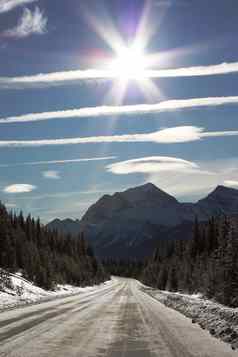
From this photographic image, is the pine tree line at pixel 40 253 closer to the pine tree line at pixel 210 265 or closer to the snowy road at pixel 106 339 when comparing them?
the pine tree line at pixel 210 265

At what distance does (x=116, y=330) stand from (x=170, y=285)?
78.8 m

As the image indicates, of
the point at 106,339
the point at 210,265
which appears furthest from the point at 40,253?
the point at 106,339

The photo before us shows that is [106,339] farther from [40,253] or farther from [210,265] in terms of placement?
[40,253]

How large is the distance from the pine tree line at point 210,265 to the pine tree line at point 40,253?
19011mm

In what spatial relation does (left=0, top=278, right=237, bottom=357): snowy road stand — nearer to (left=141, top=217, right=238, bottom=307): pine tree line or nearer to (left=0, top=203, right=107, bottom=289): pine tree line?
(left=141, top=217, right=238, bottom=307): pine tree line

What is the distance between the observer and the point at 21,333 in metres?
16.9

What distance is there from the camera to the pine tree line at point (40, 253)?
72.2 meters

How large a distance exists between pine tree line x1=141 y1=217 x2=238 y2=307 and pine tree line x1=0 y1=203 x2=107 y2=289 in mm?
19011

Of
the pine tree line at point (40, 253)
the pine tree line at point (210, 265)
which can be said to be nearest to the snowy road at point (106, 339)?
the pine tree line at point (210, 265)

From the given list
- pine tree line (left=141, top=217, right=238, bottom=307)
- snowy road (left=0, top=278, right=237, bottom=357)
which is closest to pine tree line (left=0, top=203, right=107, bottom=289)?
pine tree line (left=141, top=217, right=238, bottom=307)

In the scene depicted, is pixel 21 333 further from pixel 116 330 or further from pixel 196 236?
pixel 196 236

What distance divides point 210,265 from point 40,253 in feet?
127

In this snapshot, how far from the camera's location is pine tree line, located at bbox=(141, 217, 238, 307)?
42938 mm

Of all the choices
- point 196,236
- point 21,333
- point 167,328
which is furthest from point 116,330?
point 196,236
